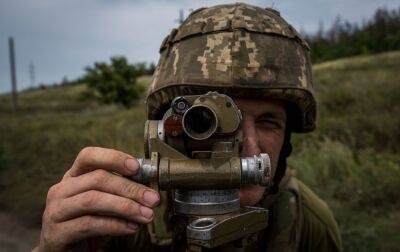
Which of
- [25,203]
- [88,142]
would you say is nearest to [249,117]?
[25,203]

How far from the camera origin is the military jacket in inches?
101

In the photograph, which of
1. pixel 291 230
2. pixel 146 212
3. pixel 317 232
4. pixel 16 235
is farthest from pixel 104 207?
pixel 16 235

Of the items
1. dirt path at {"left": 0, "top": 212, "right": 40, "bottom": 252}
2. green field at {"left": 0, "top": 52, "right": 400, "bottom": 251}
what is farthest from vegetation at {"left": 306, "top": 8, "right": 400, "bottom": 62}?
dirt path at {"left": 0, "top": 212, "right": 40, "bottom": 252}

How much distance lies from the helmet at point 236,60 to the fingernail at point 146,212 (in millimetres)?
1058

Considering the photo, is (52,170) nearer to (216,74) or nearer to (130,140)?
(130,140)

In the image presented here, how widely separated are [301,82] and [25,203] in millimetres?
6121

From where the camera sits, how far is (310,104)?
2.80 metres

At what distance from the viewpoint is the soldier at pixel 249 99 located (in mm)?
1650

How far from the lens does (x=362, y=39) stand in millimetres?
27781

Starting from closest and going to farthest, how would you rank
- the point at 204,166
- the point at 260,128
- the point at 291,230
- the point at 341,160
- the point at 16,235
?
the point at 204,166 → the point at 260,128 → the point at 291,230 → the point at 16,235 → the point at 341,160

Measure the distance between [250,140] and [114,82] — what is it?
24.8 meters

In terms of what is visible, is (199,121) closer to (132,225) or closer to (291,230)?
(132,225)

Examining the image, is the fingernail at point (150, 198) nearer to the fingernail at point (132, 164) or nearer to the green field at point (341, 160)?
the fingernail at point (132, 164)

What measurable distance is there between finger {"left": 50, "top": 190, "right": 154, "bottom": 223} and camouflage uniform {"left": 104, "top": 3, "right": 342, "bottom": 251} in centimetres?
103
